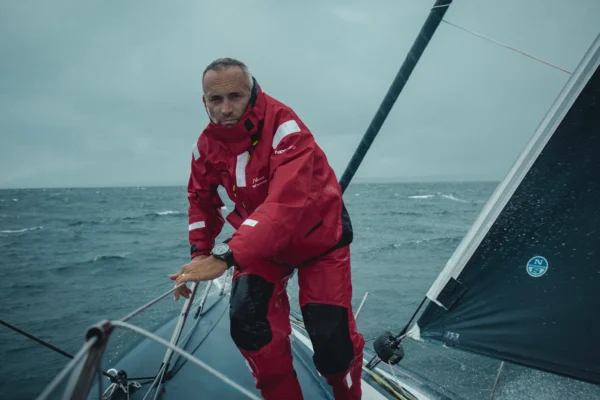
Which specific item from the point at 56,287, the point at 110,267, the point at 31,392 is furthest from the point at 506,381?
the point at 110,267

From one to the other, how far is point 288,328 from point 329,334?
0.24 m

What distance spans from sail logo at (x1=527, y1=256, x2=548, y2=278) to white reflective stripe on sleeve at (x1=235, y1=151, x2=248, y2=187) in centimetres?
170

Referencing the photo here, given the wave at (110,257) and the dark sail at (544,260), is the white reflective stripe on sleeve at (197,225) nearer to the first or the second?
the dark sail at (544,260)

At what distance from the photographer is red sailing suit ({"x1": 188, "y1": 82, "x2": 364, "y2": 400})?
1713 mm

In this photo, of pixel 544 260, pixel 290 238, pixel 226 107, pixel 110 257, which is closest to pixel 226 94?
pixel 226 107

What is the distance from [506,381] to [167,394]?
4142 mm

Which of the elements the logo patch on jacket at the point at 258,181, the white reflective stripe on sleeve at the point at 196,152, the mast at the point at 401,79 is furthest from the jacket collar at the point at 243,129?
the mast at the point at 401,79

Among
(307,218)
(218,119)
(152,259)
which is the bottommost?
(152,259)

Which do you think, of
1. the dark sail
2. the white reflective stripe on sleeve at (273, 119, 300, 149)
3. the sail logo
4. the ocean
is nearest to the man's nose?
the white reflective stripe on sleeve at (273, 119, 300, 149)

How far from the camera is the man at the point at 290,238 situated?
1.69 metres

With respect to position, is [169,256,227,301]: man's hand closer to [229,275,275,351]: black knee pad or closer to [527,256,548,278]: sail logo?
[229,275,275,351]: black knee pad

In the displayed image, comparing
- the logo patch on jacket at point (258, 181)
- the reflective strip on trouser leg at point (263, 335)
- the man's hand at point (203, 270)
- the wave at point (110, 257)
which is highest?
the logo patch on jacket at point (258, 181)

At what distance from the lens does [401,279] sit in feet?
29.0

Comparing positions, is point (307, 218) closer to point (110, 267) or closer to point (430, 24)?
point (430, 24)
